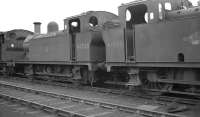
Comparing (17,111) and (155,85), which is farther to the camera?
(155,85)

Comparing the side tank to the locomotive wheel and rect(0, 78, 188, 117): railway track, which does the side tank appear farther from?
the locomotive wheel

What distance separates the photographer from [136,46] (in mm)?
9281

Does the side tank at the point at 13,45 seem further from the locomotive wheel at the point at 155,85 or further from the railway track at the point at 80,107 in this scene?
the locomotive wheel at the point at 155,85

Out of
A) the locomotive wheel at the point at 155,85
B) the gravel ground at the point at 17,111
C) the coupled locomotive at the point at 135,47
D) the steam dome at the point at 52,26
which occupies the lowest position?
the gravel ground at the point at 17,111

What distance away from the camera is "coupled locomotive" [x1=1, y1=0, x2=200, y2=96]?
797cm

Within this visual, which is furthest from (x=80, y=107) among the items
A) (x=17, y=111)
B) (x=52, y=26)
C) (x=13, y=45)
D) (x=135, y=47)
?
(x=13, y=45)

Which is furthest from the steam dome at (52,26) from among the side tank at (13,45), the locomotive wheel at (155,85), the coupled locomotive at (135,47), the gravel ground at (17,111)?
the locomotive wheel at (155,85)

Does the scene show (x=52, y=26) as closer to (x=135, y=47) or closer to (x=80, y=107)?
(x=135, y=47)

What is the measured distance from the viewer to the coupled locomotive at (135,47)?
7973 millimetres

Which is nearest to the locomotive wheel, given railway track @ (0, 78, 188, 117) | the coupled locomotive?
the coupled locomotive

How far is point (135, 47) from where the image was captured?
9.33m

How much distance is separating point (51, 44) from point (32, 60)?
8.23 feet

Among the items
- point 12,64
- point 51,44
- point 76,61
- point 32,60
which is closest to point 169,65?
point 76,61

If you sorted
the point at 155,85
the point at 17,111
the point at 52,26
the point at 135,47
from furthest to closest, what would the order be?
the point at 52,26
the point at 155,85
the point at 135,47
the point at 17,111
